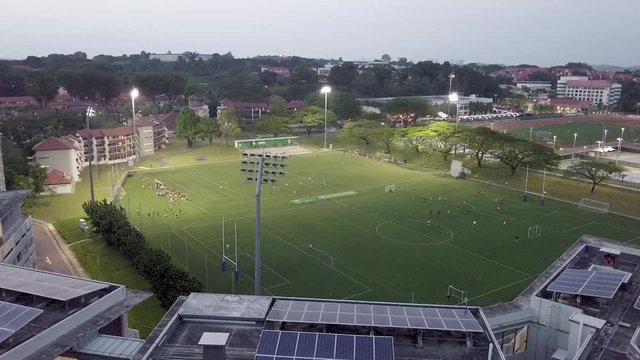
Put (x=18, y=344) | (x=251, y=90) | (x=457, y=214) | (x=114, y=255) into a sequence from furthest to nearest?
(x=251, y=90) → (x=457, y=214) → (x=114, y=255) → (x=18, y=344)

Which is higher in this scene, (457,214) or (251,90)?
(251,90)

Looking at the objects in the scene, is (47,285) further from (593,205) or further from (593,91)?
(593,91)

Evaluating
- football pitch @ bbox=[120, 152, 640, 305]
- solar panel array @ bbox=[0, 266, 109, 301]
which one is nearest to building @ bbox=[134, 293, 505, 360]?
solar panel array @ bbox=[0, 266, 109, 301]

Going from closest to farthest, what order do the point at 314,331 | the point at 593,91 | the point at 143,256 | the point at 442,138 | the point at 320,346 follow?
the point at 320,346 < the point at 314,331 < the point at 143,256 < the point at 442,138 < the point at 593,91

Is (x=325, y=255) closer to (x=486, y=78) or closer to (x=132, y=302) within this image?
(x=132, y=302)

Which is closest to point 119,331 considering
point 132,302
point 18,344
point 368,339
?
point 132,302

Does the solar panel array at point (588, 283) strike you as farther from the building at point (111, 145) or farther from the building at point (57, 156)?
the building at point (111, 145)

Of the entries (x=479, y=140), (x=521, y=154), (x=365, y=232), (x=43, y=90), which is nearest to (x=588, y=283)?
(x=365, y=232)
